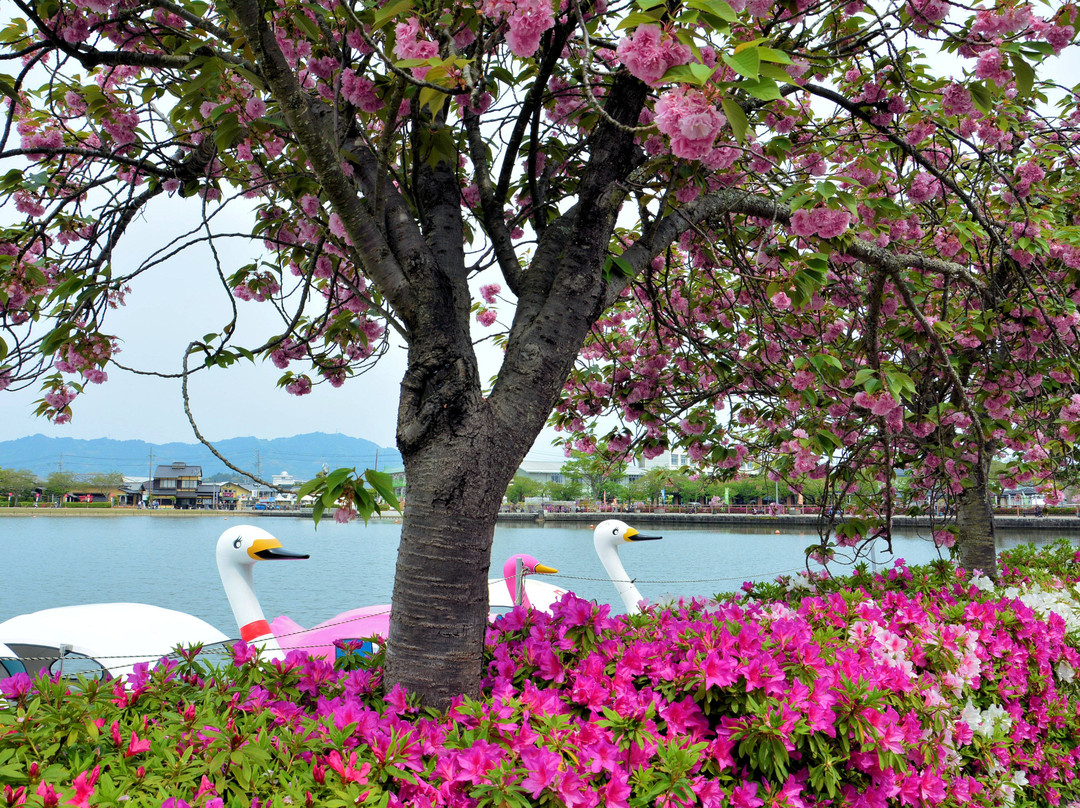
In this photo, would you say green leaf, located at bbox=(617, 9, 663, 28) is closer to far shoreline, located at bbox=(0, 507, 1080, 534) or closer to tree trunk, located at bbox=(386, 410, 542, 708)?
tree trunk, located at bbox=(386, 410, 542, 708)

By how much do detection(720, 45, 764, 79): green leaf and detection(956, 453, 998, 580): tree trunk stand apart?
13.7 ft

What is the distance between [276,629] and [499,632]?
3.51 metres

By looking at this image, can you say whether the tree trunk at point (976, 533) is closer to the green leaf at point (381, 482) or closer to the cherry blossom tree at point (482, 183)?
the cherry blossom tree at point (482, 183)

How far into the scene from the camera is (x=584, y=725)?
157cm

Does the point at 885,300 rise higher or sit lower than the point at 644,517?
higher

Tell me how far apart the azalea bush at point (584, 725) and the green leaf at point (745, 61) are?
Result: 4.43 feet

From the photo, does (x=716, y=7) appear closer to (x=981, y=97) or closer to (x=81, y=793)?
(x=981, y=97)

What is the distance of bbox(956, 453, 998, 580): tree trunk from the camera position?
450cm

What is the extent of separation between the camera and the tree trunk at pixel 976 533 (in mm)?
4500

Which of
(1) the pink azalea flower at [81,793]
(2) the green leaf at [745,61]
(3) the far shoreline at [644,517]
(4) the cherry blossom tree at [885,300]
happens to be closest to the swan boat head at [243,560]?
(4) the cherry blossom tree at [885,300]

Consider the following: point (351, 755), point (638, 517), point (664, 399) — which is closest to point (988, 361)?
point (664, 399)

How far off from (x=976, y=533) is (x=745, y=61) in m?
4.58

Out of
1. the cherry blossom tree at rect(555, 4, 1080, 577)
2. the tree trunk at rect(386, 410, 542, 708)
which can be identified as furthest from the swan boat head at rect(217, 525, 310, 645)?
the tree trunk at rect(386, 410, 542, 708)

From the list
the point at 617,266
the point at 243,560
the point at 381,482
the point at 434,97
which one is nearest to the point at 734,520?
the point at 243,560
